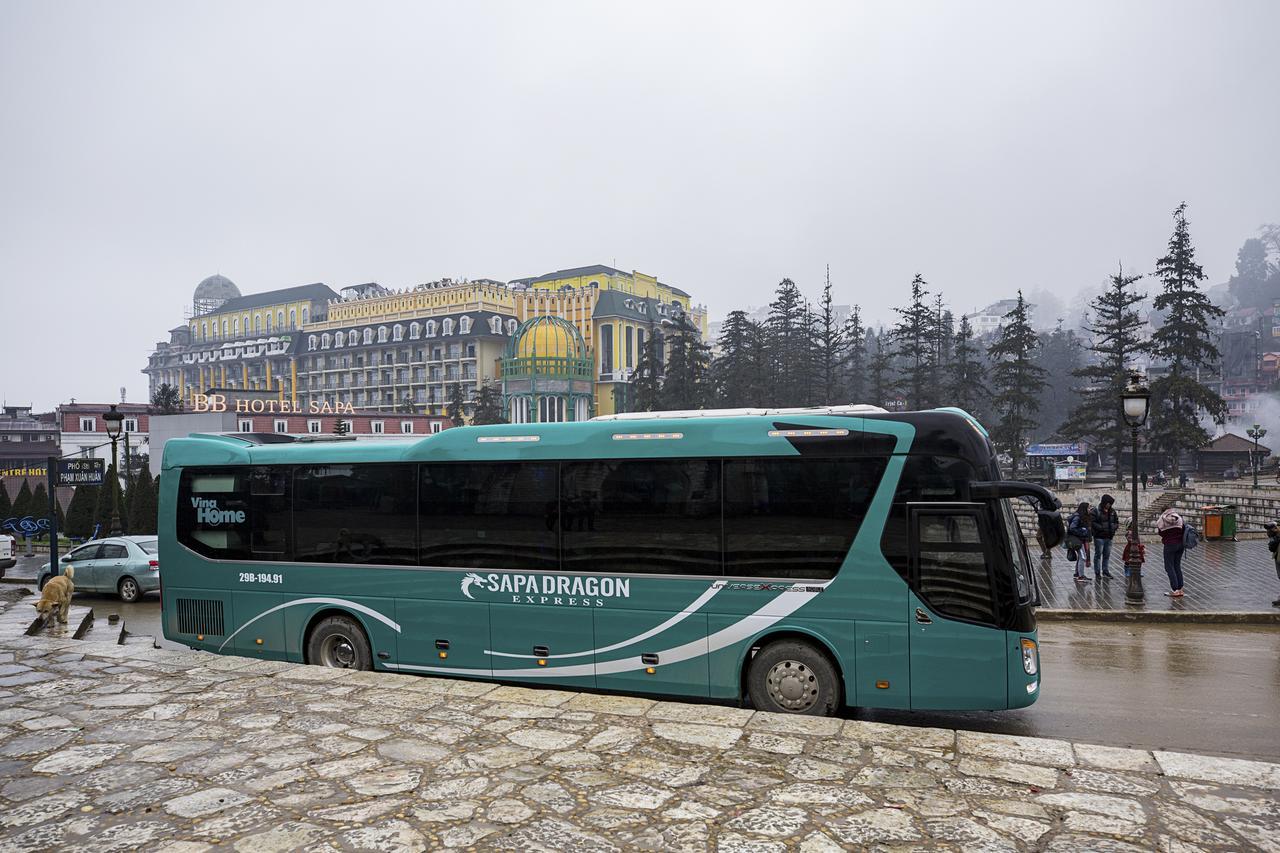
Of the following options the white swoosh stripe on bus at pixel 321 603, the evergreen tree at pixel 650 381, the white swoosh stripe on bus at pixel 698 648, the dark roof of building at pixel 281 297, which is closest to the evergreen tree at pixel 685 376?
the evergreen tree at pixel 650 381

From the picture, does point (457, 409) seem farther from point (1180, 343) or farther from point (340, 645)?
point (340, 645)

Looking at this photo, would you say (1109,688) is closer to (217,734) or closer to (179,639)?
(217,734)

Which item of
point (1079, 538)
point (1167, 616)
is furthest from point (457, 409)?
point (1167, 616)

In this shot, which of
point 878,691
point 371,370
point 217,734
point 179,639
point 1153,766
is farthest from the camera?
point 371,370

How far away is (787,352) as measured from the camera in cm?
7106

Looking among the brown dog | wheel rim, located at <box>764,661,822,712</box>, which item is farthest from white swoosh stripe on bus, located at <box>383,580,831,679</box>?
the brown dog

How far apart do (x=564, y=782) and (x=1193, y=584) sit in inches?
685

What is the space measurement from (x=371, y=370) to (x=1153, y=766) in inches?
4917

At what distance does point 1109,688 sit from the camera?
9945 millimetres

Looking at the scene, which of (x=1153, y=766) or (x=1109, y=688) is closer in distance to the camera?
(x=1153, y=766)

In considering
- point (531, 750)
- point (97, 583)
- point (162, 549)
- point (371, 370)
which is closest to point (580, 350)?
point (371, 370)

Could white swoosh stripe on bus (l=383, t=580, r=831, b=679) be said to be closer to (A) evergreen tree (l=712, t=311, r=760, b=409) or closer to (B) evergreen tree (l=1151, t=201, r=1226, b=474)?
(B) evergreen tree (l=1151, t=201, r=1226, b=474)

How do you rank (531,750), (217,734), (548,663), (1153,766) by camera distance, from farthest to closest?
(548,663)
(217,734)
(531,750)
(1153,766)

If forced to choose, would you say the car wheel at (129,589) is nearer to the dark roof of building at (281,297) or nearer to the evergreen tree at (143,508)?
the evergreen tree at (143,508)
